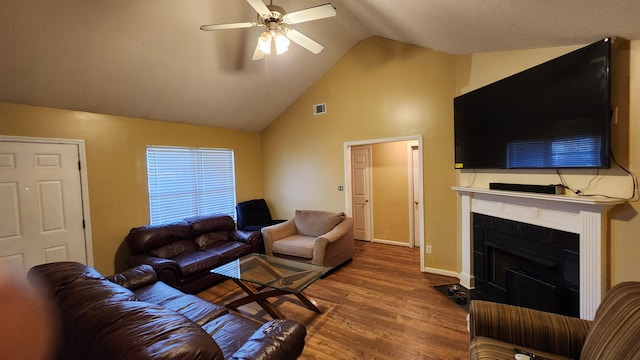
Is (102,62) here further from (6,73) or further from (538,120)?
(538,120)

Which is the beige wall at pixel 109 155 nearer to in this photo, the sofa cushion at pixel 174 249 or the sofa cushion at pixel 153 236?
the sofa cushion at pixel 153 236

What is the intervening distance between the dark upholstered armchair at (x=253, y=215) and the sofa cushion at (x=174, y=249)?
1.07 m

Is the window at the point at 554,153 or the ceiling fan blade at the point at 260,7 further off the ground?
the ceiling fan blade at the point at 260,7

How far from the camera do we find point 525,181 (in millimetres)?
2488

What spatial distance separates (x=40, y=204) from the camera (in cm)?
278

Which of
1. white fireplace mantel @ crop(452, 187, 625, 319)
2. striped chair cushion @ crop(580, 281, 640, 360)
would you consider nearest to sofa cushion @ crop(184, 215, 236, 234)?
white fireplace mantel @ crop(452, 187, 625, 319)

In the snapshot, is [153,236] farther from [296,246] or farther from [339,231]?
[339,231]

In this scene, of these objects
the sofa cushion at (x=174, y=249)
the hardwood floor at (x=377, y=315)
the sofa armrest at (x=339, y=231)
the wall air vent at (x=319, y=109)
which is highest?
the wall air vent at (x=319, y=109)

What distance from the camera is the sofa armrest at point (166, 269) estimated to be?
2810 mm

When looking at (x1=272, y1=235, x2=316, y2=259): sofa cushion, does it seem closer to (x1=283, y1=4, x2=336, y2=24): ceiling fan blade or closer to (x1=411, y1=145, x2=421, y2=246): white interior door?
(x1=411, y1=145, x2=421, y2=246): white interior door

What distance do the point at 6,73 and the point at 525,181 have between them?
4905mm

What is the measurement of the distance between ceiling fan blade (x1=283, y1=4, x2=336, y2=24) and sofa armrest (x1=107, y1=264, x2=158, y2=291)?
2648mm

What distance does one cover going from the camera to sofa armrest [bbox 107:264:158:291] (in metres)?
2.30

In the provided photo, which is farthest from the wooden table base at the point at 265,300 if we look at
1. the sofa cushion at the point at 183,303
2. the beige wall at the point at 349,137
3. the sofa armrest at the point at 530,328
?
the beige wall at the point at 349,137
